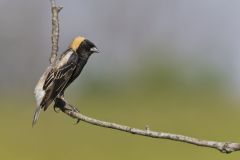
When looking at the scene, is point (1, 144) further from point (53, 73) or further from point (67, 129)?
point (53, 73)

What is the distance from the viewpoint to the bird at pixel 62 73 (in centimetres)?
418

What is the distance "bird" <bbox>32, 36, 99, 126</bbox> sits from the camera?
418 centimetres

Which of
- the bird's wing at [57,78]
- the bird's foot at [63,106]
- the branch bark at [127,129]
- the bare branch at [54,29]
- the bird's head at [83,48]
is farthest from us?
the bird's head at [83,48]

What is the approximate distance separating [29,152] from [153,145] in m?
1.70

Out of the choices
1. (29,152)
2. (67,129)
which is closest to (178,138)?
(29,152)

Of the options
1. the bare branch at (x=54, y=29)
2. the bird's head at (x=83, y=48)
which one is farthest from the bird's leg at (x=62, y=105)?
the bird's head at (x=83, y=48)

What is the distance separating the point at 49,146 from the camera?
37.1 feet

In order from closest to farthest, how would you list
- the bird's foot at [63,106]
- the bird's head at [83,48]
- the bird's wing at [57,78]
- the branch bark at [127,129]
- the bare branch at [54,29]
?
the branch bark at [127,129] < the bare branch at [54,29] < the bird's foot at [63,106] < the bird's wing at [57,78] < the bird's head at [83,48]

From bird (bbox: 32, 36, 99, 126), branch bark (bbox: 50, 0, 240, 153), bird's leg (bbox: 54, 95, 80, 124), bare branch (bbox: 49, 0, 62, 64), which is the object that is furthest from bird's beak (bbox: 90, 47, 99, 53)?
bare branch (bbox: 49, 0, 62, 64)


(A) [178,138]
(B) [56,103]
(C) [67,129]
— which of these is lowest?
(C) [67,129]

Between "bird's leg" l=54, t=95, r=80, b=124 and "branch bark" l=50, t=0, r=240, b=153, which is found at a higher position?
"branch bark" l=50, t=0, r=240, b=153

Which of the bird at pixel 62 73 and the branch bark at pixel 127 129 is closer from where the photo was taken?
the branch bark at pixel 127 129

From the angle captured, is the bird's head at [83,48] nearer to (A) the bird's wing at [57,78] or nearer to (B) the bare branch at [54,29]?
(A) the bird's wing at [57,78]

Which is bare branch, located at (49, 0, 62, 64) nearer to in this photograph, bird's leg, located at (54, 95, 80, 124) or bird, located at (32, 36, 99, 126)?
bird's leg, located at (54, 95, 80, 124)
